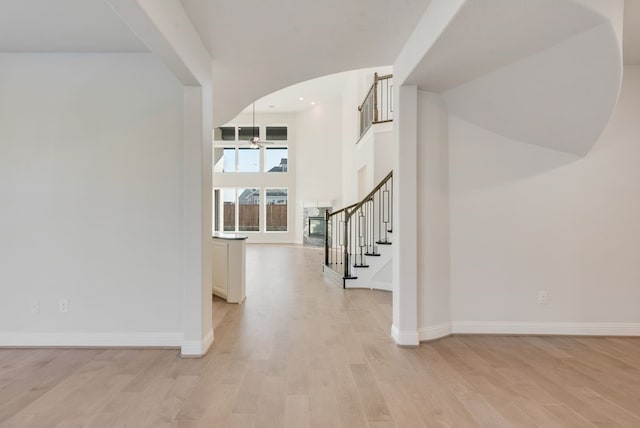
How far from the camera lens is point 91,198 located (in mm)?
3074

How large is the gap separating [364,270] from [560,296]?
274cm

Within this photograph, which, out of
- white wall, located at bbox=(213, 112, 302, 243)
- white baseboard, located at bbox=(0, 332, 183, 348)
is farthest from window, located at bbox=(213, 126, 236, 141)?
white baseboard, located at bbox=(0, 332, 183, 348)

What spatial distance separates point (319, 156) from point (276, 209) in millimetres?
2693

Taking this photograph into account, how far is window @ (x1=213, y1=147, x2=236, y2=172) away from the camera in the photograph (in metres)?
13.1

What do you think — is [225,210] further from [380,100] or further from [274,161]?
[380,100]

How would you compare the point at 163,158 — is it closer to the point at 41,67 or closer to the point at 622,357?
the point at 41,67

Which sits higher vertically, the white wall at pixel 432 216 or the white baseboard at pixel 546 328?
the white wall at pixel 432 216

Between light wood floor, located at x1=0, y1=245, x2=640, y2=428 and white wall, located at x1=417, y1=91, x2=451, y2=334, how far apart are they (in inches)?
12.7

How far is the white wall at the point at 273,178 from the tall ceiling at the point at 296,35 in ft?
30.3

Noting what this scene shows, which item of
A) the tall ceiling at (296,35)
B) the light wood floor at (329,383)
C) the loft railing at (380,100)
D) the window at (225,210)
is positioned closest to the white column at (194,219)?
the light wood floor at (329,383)

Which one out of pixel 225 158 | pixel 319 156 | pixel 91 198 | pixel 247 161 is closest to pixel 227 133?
pixel 225 158

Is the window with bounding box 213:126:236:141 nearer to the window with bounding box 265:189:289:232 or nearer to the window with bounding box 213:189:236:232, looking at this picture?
the window with bounding box 213:189:236:232

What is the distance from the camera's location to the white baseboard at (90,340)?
3.02m

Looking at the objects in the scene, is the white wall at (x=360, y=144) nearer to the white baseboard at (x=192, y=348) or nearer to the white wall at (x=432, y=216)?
the white wall at (x=432, y=216)
